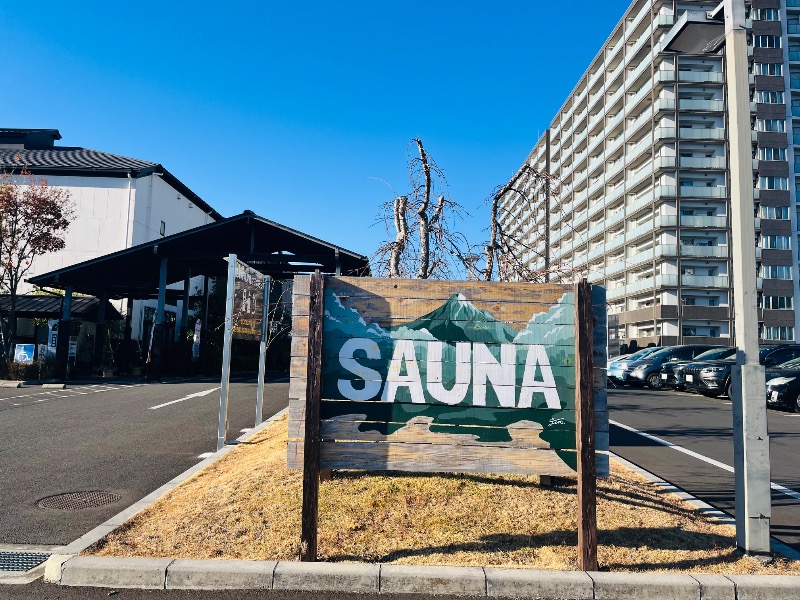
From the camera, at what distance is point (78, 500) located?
20.2ft

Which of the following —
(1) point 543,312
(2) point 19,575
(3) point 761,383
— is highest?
(1) point 543,312

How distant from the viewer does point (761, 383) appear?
478 centimetres

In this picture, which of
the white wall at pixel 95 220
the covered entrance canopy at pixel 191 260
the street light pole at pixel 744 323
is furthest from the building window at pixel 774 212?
the street light pole at pixel 744 323

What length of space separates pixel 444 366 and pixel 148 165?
35.4 meters

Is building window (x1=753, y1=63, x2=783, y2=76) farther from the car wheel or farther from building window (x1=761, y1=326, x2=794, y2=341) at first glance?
the car wheel

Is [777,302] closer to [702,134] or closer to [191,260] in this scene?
[702,134]

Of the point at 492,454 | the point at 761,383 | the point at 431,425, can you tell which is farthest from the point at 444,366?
the point at 761,383

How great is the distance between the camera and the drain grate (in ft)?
14.5

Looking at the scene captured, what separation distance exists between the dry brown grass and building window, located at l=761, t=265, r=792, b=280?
52.4 metres

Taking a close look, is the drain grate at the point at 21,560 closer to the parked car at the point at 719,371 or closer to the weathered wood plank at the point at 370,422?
the weathered wood plank at the point at 370,422

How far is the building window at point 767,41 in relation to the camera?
52.2m

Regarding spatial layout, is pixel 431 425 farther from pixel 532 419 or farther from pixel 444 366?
pixel 532 419

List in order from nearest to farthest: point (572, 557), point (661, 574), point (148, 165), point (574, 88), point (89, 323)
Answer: point (661, 574), point (572, 557), point (89, 323), point (148, 165), point (574, 88)

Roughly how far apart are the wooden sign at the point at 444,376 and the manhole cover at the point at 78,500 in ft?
8.92
